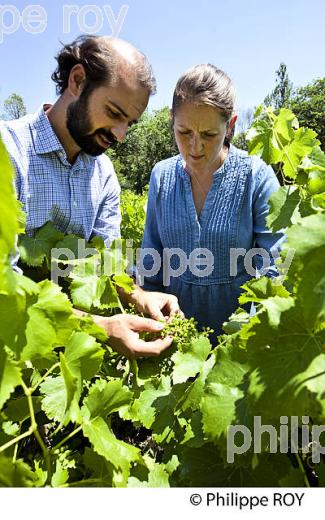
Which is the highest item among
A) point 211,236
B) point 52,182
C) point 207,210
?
point 52,182

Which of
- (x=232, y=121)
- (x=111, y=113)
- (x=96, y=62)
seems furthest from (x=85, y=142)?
(x=232, y=121)

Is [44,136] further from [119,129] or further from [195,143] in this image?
[195,143]

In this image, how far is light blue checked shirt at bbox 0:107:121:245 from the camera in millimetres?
2133

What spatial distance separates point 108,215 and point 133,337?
1.05m

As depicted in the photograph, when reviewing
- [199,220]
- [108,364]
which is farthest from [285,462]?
[199,220]

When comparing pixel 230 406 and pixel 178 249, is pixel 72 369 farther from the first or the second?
pixel 178 249

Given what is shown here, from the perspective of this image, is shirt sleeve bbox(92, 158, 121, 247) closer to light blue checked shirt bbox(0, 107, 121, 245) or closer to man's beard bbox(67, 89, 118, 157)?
light blue checked shirt bbox(0, 107, 121, 245)

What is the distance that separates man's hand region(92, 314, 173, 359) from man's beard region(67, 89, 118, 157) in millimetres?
1052

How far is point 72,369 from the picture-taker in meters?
1.19

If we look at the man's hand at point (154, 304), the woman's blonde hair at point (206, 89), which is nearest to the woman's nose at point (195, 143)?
the woman's blonde hair at point (206, 89)

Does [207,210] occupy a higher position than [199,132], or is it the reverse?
[199,132]

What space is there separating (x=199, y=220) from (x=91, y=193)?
23.9 inches

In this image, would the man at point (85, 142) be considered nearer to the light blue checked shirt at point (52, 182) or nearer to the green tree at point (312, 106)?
the light blue checked shirt at point (52, 182)

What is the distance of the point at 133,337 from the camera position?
5.40 feet
